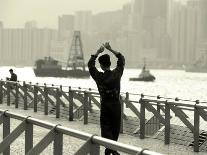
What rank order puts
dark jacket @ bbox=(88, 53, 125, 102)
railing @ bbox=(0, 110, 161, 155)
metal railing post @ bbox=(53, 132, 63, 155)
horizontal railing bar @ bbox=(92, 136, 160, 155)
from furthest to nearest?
dark jacket @ bbox=(88, 53, 125, 102), metal railing post @ bbox=(53, 132, 63, 155), railing @ bbox=(0, 110, 161, 155), horizontal railing bar @ bbox=(92, 136, 160, 155)

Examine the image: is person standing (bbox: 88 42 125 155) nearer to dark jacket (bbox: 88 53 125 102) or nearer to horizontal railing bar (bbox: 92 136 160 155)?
dark jacket (bbox: 88 53 125 102)

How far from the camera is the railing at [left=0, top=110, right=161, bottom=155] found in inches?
180

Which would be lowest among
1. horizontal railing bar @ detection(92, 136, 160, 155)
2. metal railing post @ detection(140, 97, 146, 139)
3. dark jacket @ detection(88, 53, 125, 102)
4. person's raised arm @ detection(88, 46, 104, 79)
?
metal railing post @ detection(140, 97, 146, 139)

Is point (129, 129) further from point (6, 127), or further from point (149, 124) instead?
point (6, 127)

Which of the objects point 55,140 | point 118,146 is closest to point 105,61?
point 55,140

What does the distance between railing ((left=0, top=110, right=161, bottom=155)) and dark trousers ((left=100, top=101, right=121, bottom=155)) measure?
1461 millimetres

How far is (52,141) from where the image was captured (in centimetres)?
582

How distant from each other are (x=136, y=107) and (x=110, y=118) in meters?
6.23

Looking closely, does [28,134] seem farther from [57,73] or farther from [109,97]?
[57,73]

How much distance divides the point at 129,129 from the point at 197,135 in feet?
9.72

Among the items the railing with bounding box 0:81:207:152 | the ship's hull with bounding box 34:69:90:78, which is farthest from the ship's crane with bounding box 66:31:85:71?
the railing with bounding box 0:81:207:152

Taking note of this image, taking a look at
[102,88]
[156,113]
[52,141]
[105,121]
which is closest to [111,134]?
[105,121]

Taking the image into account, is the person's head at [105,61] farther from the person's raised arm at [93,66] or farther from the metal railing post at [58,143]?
the metal railing post at [58,143]

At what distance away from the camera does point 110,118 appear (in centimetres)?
801
